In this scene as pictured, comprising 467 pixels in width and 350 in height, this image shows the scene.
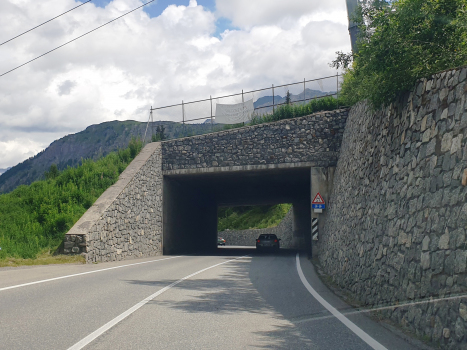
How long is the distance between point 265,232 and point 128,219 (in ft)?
129

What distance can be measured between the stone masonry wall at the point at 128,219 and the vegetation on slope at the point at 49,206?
1.23 meters


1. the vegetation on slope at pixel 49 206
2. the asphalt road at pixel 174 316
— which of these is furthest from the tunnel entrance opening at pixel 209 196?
the asphalt road at pixel 174 316

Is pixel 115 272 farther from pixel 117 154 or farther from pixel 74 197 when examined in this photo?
pixel 117 154

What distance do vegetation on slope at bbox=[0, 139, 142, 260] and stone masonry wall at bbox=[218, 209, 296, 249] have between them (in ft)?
84.1

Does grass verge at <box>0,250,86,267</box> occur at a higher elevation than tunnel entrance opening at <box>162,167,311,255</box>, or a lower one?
lower

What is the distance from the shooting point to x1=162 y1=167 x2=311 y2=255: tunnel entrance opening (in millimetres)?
25375

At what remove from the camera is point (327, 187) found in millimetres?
21656

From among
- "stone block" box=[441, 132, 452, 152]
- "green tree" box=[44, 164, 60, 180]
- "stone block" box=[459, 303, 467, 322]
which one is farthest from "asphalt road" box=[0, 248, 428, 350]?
"green tree" box=[44, 164, 60, 180]

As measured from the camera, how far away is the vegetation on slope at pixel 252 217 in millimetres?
70787

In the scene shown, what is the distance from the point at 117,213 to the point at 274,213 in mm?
55030


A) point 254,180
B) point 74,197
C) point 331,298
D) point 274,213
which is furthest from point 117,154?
point 274,213

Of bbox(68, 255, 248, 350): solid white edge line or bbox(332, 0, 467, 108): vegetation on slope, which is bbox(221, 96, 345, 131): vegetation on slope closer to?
bbox(332, 0, 467, 108): vegetation on slope

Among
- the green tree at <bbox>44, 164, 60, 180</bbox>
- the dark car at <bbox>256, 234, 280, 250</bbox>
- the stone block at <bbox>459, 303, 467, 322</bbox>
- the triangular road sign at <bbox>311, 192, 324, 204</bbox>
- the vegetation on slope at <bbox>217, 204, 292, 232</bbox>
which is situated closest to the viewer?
the stone block at <bbox>459, 303, 467, 322</bbox>

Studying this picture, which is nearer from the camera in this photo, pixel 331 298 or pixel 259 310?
pixel 259 310
